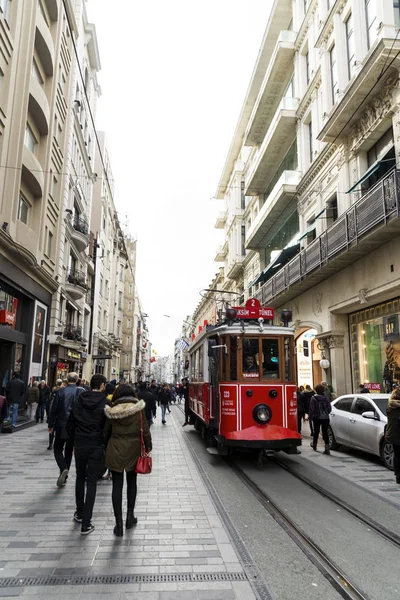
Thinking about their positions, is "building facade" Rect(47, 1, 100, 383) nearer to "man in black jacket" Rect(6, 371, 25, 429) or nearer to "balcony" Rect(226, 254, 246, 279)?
"man in black jacket" Rect(6, 371, 25, 429)

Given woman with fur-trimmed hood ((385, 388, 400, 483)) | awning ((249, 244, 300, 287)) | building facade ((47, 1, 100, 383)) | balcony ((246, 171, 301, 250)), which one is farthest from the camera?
balcony ((246, 171, 301, 250))

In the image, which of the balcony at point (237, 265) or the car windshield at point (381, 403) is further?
the balcony at point (237, 265)

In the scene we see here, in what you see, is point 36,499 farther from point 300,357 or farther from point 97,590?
point 300,357

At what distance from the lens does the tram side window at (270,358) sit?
33.2ft

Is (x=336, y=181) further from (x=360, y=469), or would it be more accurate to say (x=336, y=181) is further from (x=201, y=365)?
(x=360, y=469)

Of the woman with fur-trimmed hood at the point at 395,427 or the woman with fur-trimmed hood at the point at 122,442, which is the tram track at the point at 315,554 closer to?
the woman with fur-trimmed hood at the point at 122,442

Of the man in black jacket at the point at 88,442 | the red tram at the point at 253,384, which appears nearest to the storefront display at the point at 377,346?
the red tram at the point at 253,384

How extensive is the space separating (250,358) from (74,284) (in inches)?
693

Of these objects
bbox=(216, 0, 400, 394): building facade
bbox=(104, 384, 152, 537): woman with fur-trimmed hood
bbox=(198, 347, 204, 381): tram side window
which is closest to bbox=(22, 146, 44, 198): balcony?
bbox=(198, 347, 204, 381): tram side window

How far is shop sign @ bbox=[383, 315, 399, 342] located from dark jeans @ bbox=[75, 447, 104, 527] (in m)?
11.8

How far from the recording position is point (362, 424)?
10758 millimetres

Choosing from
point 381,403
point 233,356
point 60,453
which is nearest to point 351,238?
point 381,403

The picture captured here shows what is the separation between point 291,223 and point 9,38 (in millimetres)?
16559

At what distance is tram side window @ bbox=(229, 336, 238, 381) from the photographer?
1002 cm
